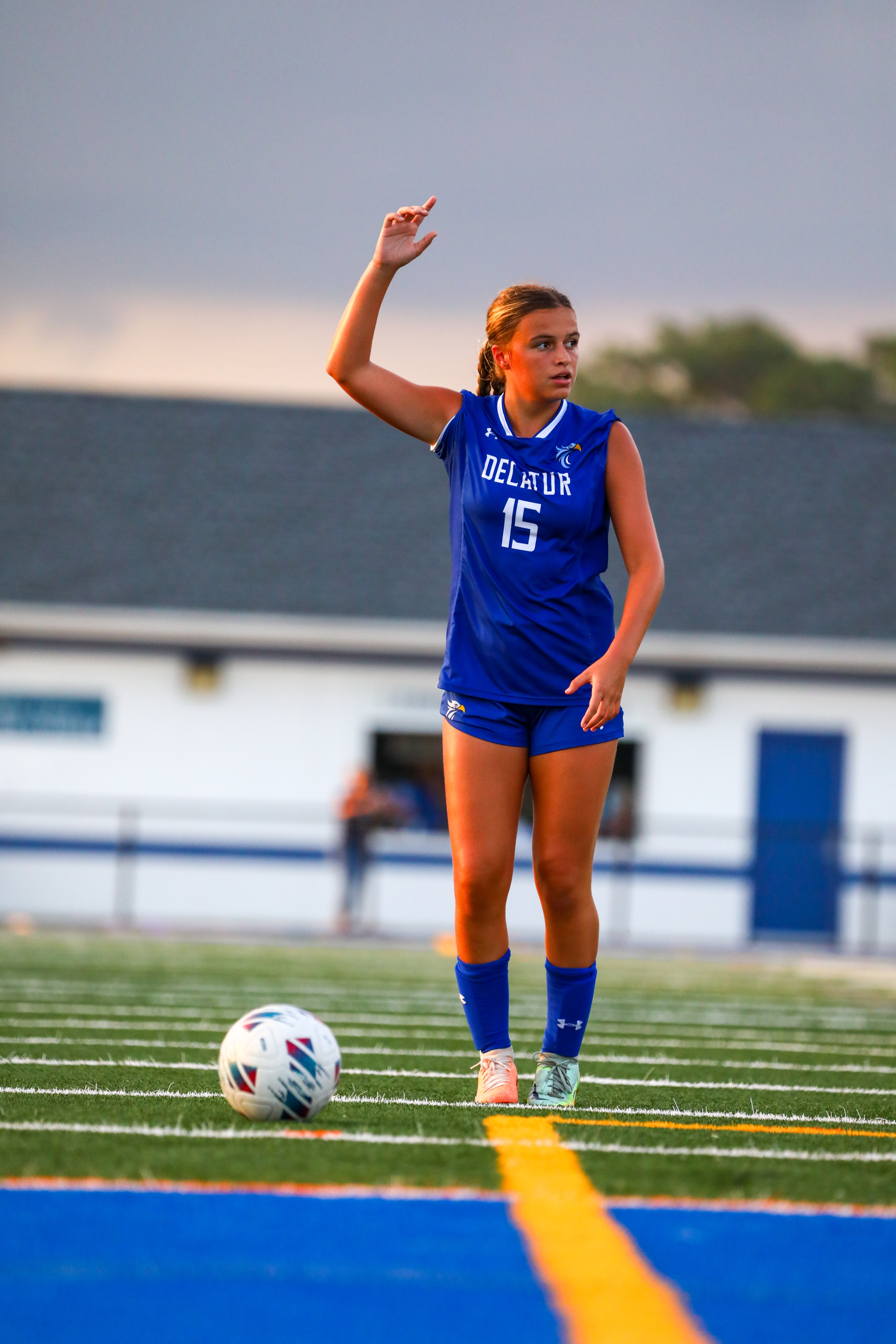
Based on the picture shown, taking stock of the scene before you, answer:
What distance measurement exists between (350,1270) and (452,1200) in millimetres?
475

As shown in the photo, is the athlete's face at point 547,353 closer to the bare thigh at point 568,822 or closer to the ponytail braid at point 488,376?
the ponytail braid at point 488,376

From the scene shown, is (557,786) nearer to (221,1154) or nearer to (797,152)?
(221,1154)

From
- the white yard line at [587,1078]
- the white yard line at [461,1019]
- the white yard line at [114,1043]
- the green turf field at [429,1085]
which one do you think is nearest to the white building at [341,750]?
the green turf field at [429,1085]

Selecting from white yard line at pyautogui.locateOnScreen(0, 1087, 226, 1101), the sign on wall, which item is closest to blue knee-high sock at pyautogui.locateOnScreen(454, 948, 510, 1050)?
white yard line at pyautogui.locateOnScreen(0, 1087, 226, 1101)

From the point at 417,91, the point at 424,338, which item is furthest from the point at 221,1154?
the point at 417,91

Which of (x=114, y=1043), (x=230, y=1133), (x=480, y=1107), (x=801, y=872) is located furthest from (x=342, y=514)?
(x=230, y=1133)

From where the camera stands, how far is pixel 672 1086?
198 inches

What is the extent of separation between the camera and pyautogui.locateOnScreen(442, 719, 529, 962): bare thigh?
435 cm

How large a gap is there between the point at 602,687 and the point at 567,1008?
88 centimetres

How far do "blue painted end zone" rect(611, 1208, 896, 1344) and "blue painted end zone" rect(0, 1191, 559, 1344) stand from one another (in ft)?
0.74

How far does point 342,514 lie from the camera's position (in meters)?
21.5

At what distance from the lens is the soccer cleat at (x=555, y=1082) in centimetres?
437

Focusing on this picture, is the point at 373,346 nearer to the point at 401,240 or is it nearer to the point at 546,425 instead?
the point at 401,240

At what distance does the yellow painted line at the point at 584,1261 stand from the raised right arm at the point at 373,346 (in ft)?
6.64
